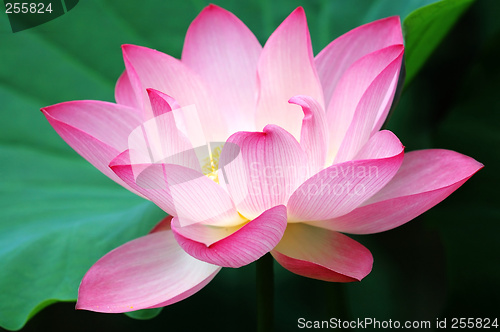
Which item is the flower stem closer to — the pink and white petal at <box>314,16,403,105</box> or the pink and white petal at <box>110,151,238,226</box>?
the pink and white petal at <box>110,151,238,226</box>

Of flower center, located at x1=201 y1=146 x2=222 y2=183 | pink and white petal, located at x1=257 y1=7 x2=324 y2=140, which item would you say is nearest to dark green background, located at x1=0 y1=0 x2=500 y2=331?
flower center, located at x1=201 y1=146 x2=222 y2=183

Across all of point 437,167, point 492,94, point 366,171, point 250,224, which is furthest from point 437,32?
point 250,224

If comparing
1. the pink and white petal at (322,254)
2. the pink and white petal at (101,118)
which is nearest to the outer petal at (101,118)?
the pink and white petal at (101,118)

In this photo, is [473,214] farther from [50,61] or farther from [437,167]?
[50,61]

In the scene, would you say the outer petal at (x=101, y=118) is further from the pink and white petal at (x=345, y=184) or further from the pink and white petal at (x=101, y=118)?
the pink and white petal at (x=345, y=184)

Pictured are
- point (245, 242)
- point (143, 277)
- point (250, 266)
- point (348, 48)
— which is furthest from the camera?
point (250, 266)

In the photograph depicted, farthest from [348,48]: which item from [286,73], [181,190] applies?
[181,190]

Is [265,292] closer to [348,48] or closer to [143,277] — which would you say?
[143,277]

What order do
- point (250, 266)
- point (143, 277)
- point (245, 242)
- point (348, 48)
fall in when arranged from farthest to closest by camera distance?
point (250, 266) < point (348, 48) < point (143, 277) < point (245, 242)
